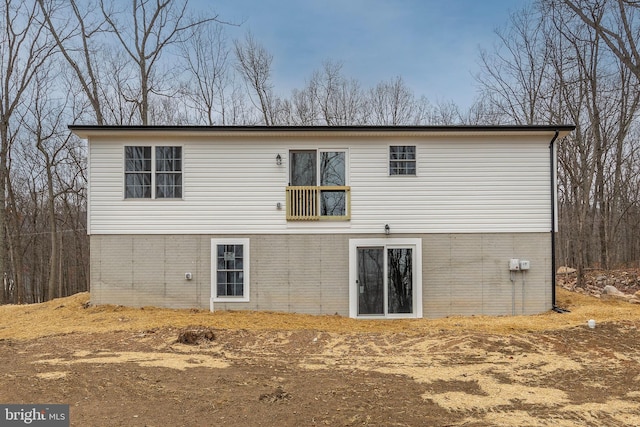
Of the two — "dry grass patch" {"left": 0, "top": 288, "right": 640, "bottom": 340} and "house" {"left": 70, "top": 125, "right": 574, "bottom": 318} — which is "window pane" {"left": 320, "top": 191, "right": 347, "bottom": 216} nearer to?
"house" {"left": 70, "top": 125, "right": 574, "bottom": 318}

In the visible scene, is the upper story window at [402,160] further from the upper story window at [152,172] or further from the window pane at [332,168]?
the upper story window at [152,172]

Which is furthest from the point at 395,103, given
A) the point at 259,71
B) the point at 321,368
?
the point at 321,368

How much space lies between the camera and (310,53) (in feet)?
72.2

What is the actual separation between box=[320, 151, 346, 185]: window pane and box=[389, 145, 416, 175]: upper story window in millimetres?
1237

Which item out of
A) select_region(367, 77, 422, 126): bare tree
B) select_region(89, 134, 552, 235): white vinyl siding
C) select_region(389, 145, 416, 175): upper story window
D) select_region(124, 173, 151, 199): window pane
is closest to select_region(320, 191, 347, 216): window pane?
select_region(89, 134, 552, 235): white vinyl siding

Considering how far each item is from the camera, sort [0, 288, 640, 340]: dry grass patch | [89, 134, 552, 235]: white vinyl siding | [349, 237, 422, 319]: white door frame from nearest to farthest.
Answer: [0, 288, 640, 340]: dry grass patch, [349, 237, 422, 319]: white door frame, [89, 134, 552, 235]: white vinyl siding

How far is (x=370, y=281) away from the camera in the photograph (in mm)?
10242

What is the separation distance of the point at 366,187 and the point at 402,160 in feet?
3.77

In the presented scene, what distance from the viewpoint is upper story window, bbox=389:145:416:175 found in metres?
10.5

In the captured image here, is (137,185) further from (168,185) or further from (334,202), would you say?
(334,202)

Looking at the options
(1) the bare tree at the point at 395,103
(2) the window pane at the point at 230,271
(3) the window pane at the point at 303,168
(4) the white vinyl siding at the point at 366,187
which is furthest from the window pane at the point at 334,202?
(1) the bare tree at the point at 395,103

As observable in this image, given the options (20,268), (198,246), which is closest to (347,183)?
(198,246)

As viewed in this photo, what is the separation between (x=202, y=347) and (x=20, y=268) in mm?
18079

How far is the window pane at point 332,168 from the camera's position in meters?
10.4
